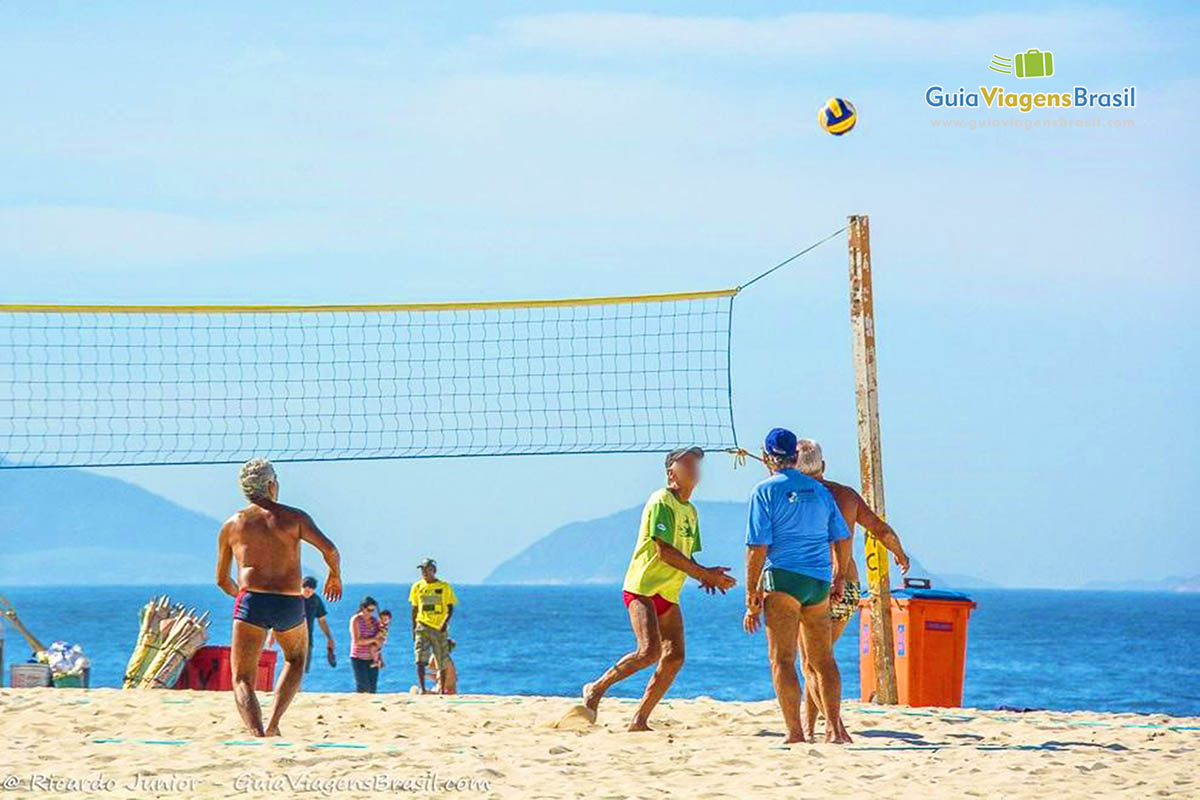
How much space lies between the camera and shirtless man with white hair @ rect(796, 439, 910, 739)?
7.98m

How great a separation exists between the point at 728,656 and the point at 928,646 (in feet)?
168

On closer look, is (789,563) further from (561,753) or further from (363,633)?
(363,633)

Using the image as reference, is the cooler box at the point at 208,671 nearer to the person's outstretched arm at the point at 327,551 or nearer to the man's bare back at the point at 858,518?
the person's outstretched arm at the point at 327,551

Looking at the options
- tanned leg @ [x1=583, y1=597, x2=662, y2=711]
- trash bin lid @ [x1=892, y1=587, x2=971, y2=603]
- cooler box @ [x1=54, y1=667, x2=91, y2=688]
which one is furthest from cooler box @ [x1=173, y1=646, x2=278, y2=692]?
tanned leg @ [x1=583, y1=597, x2=662, y2=711]

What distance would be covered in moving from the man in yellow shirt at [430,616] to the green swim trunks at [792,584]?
6.88m

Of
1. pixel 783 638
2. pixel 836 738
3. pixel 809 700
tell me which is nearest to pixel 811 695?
pixel 809 700

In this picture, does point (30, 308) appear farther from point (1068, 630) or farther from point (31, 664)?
point (1068, 630)

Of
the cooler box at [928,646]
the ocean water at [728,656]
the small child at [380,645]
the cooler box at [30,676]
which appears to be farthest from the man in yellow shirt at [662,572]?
the ocean water at [728,656]

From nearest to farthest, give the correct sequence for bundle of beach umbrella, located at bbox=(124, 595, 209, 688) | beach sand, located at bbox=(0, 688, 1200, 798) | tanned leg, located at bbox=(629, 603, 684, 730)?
beach sand, located at bbox=(0, 688, 1200, 798) → tanned leg, located at bbox=(629, 603, 684, 730) → bundle of beach umbrella, located at bbox=(124, 595, 209, 688)

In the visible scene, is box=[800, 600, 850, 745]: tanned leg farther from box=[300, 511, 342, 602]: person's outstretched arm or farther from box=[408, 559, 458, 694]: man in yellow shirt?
box=[408, 559, 458, 694]: man in yellow shirt

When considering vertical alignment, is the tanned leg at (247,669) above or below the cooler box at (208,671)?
above

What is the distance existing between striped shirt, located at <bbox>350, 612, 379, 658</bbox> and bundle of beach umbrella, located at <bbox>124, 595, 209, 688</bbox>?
2019 mm

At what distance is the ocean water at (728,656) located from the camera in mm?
42875

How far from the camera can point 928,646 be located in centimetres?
1053
